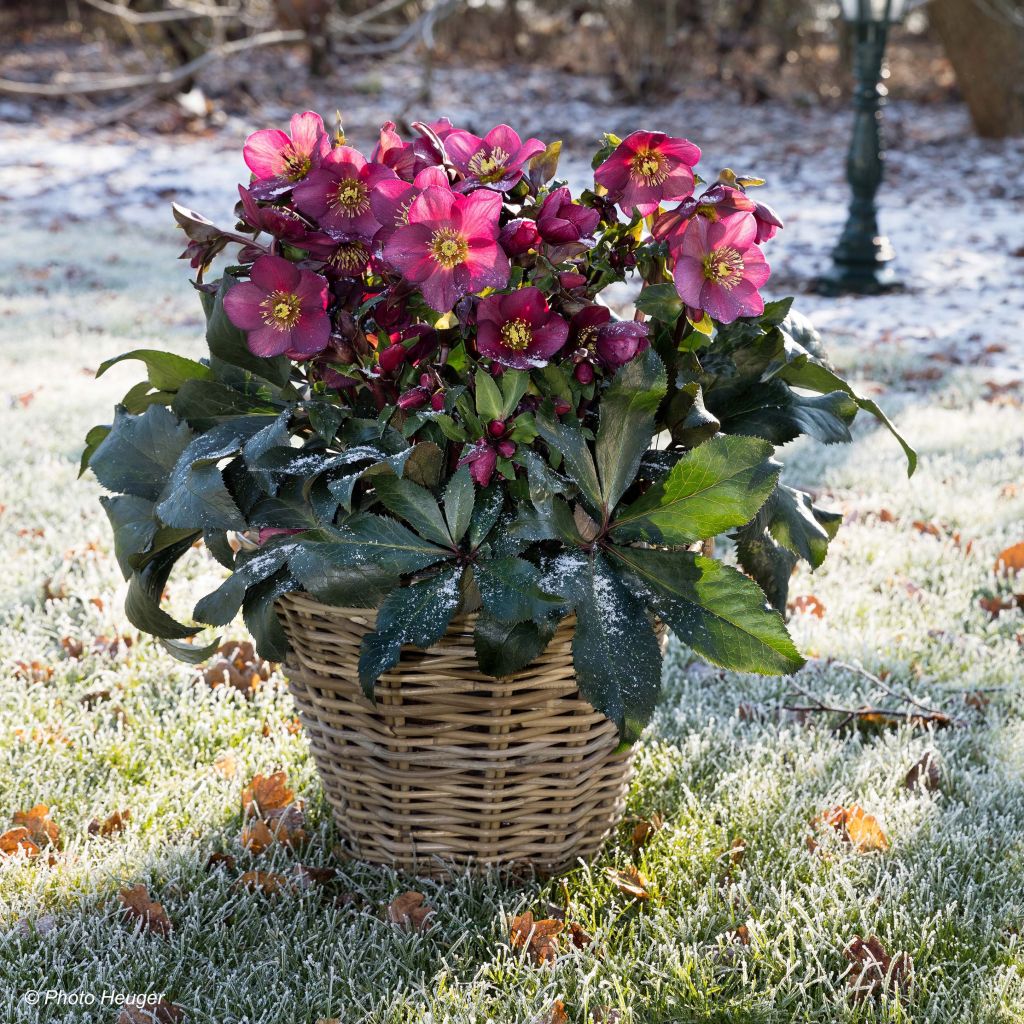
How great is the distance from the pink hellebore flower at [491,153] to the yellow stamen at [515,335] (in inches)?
8.7

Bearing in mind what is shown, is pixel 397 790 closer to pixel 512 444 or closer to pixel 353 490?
pixel 353 490

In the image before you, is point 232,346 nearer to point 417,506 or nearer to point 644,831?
point 417,506

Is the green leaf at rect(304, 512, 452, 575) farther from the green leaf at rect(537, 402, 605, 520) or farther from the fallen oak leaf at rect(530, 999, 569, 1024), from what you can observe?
the fallen oak leaf at rect(530, 999, 569, 1024)

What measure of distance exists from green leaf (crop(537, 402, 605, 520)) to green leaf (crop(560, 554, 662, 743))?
97mm

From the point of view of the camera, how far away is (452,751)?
1.64 meters

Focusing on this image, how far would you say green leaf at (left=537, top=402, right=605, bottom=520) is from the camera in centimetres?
148

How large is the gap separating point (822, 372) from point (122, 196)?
8.75 metres

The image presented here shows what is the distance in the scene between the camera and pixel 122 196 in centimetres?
923

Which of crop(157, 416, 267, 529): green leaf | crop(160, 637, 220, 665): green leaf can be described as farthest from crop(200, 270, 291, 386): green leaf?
crop(160, 637, 220, 665): green leaf

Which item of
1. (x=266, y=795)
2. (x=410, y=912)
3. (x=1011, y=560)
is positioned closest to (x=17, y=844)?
(x=266, y=795)

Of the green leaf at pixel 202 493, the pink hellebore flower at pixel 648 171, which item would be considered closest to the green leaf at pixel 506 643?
the green leaf at pixel 202 493

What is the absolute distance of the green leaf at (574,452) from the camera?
1.48 meters

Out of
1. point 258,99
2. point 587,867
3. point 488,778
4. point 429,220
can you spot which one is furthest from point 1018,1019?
point 258,99

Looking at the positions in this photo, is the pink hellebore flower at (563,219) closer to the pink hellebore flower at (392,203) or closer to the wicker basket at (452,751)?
the pink hellebore flower at (392,203)
